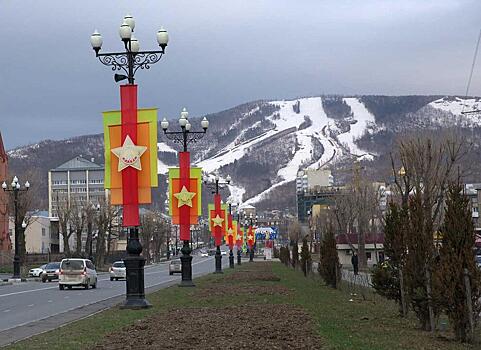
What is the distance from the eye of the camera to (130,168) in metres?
25.5

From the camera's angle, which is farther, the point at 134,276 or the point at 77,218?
the point at 77,218

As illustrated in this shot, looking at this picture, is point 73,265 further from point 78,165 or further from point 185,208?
point 78,165

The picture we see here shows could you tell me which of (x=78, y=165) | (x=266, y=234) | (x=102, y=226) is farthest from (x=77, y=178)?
(x=102, y=226)

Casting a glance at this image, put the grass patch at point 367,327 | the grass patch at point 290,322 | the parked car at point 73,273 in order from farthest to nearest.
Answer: the parked car at point 73,273, the grass patch at point 290,322, the grass patch at point 367,327

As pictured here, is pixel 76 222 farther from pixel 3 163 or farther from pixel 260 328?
pixel 260 328

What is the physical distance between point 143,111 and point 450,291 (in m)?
13.8

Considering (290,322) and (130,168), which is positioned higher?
(130,168)

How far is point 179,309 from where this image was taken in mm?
24453

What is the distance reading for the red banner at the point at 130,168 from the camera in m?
25.5

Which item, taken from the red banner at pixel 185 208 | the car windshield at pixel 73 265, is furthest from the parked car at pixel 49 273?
the red banner at pixel 185 208

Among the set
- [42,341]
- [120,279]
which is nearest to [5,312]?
[42,341]

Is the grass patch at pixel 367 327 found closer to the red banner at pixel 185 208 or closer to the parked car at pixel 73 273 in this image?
the red banner at pixel 185 208

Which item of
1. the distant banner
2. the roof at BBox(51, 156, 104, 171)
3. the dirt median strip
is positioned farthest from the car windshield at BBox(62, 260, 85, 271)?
the roof at BBox(51, 156, 104, 171)

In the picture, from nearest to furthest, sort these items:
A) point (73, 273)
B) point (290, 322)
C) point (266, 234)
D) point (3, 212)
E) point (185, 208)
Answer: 1. point (290, 322)
2. point (185, 208)
3. point (73, 273)
4. point (3, 212)
5. point (266, 234)
